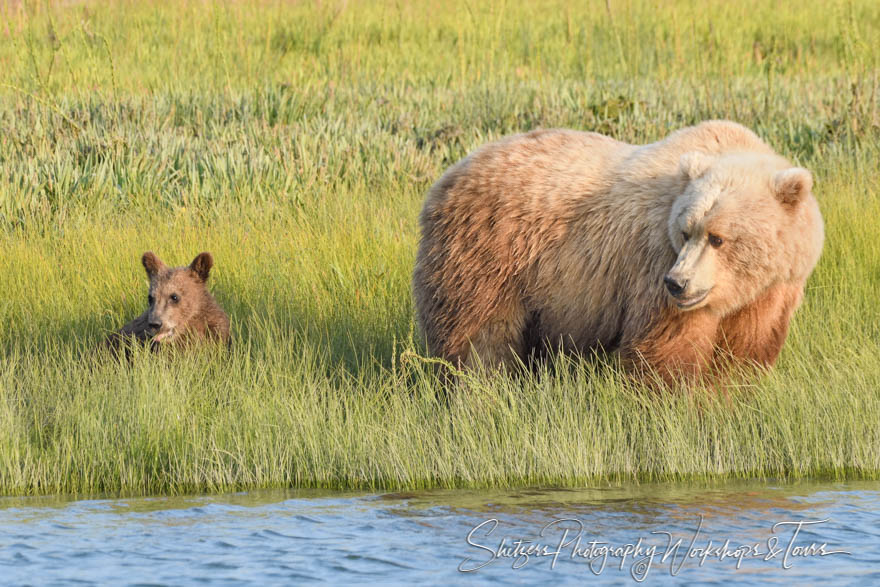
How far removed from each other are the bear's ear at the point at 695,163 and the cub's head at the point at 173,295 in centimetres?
321

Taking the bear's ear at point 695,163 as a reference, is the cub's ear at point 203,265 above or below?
below

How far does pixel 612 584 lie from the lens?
4359 mm

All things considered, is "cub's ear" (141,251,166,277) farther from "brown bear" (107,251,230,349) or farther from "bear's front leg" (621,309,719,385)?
"bear's front leg" (621,309,719,385)

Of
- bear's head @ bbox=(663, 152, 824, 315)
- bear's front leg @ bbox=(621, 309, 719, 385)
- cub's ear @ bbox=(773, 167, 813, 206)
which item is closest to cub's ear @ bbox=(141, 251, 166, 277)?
bear's front leg @ bbox=(621, 309, 719, 385)

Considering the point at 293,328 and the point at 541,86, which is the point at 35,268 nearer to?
the point at 293,328

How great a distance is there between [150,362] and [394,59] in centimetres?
1149

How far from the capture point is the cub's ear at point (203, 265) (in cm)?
774

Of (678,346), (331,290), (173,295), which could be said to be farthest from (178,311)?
(678,346)

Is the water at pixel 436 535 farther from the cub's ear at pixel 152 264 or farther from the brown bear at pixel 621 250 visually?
the cub's ear at pixel 152 264

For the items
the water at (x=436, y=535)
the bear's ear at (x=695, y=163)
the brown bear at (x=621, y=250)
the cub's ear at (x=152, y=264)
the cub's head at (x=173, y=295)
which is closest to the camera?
the water at (x=436, y=535)

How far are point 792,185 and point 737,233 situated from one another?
1.11 ft

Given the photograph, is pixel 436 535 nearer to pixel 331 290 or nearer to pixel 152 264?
pixel 152 264

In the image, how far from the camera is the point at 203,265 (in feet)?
25.6

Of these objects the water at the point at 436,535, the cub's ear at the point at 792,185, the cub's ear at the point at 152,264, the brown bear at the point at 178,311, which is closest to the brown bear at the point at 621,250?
the cub's ear at the point at 792,185
